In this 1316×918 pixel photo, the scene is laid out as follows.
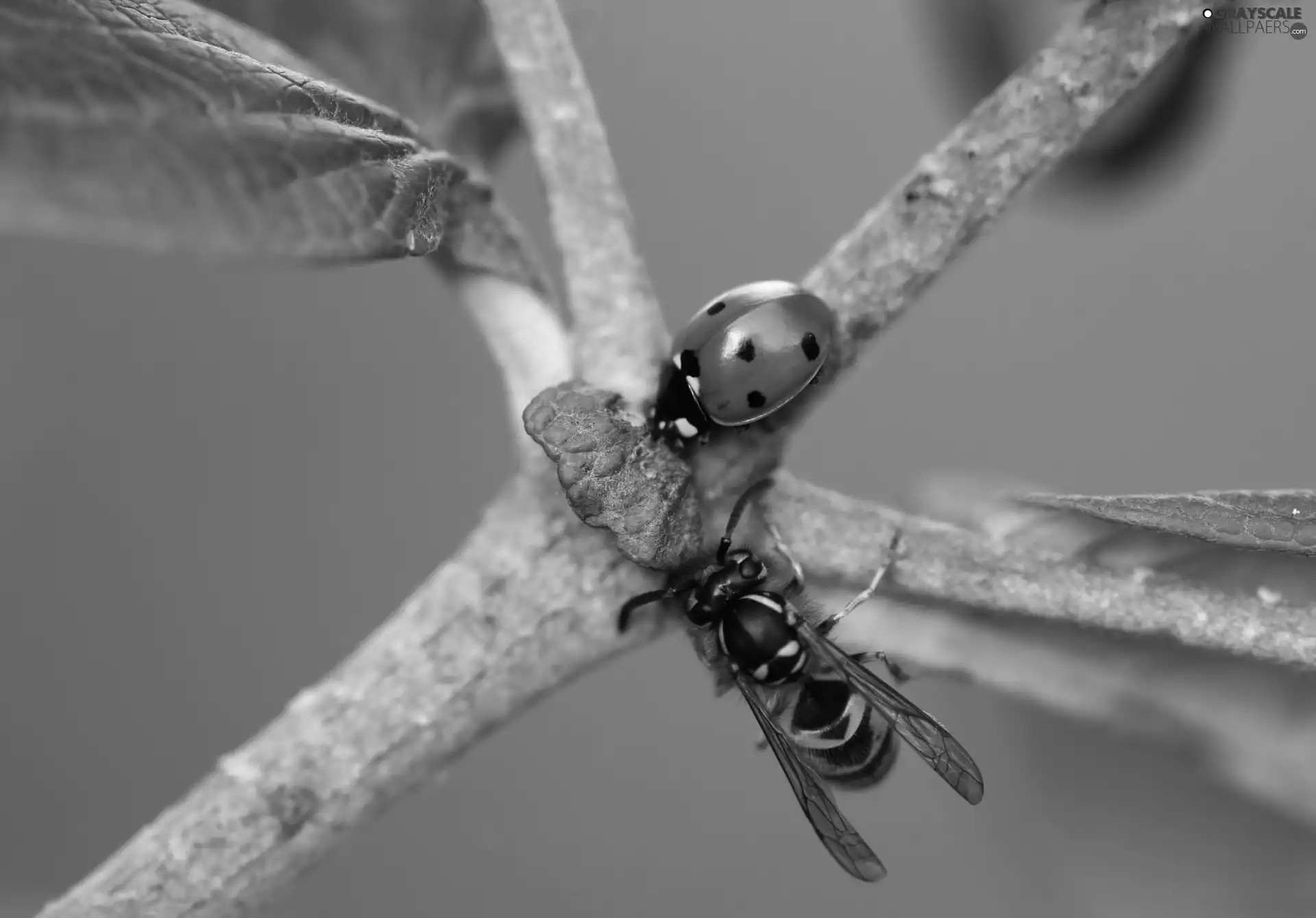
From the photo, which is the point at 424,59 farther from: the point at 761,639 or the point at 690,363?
the point at 761,639

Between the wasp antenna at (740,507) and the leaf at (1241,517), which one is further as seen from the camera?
the wasp antenna at (740,507)

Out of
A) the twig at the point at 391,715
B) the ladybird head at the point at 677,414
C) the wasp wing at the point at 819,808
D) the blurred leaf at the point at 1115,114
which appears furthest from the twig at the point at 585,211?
the blurred leaf at the point at 1115,114

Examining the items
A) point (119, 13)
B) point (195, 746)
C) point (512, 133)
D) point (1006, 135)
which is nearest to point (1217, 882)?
point (1006, 135)

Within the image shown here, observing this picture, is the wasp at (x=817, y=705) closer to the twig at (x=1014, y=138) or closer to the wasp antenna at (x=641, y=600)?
the wasp antenna at (x=641, y=600)

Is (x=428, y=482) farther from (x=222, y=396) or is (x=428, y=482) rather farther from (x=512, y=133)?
(x=512, y=133)

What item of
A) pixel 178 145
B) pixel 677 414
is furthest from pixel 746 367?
pixel 178 145

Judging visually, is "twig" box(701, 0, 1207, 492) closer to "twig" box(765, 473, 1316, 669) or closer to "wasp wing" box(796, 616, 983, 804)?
"twig" box(765, 473, 1316, 669)
